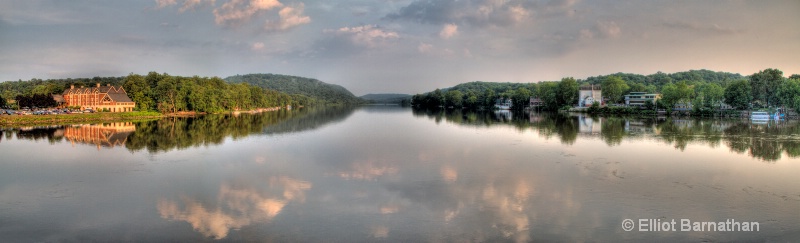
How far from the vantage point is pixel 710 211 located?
10992 millimetres

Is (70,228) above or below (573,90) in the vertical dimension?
below

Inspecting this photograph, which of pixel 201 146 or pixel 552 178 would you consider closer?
pixel 552 178

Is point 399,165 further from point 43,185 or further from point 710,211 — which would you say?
point 43,185

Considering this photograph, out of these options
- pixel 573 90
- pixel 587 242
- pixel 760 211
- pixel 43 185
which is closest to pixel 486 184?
pixel 587 242

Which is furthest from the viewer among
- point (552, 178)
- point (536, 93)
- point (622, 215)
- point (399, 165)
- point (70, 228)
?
point (536, 93)

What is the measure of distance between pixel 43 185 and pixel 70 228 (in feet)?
19.4

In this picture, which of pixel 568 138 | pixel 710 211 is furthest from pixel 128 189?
pixel 568 138

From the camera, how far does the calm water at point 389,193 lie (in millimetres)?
9391

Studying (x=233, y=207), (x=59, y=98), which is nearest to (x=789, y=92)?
(x=233, y=207)

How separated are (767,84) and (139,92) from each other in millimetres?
82572

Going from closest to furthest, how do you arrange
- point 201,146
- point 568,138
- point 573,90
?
point 201,146, point 568,138, point 573,90

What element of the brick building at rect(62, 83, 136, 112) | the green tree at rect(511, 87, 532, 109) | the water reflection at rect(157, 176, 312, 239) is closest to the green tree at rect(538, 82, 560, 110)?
the green tree at rect(511, 87, 532, 109)

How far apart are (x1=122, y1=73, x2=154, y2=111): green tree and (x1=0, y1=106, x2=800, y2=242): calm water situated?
42.1m

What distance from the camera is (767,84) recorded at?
57969 mm
